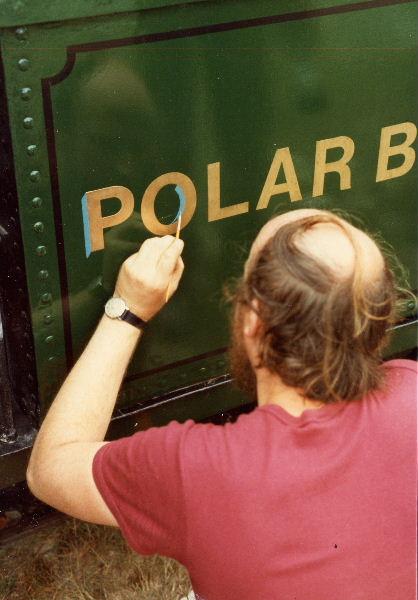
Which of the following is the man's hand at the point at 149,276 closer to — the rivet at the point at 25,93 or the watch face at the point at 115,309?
the watch face at the point at 115,309

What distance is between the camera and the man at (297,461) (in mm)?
1231

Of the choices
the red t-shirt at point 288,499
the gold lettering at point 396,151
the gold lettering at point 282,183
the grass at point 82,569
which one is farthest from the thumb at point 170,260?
the grass at point 82,569

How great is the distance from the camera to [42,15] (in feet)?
5.18

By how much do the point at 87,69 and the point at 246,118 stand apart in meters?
0.41

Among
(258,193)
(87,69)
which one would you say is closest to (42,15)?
(87,69)

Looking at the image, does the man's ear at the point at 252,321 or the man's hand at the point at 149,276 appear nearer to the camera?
the man's ear at the point at 252,321

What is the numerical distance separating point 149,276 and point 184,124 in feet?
1.18

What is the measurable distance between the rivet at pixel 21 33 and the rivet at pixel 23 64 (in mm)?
40

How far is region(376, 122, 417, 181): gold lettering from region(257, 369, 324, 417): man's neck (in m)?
1.02

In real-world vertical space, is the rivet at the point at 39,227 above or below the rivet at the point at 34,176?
below

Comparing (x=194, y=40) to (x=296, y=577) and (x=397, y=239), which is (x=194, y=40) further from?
(x=296, y=577)

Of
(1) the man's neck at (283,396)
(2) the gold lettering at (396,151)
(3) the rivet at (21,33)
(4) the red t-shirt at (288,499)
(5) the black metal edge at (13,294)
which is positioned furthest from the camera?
(2) the gold lettering at (396,151)

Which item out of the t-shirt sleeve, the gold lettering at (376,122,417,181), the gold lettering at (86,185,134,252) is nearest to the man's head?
the t-shirt sleeve

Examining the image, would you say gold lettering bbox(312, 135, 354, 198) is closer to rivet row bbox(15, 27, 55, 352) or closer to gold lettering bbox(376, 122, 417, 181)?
gold lettering bbox(376, 122, 417, 181)
